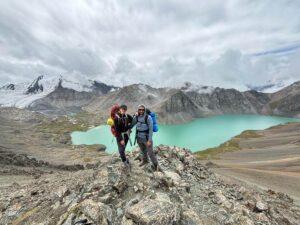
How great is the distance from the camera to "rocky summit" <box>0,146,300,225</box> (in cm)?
1560

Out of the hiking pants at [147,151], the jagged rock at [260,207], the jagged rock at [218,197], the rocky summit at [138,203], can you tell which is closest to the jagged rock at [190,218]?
the rocky summit at [138,203]

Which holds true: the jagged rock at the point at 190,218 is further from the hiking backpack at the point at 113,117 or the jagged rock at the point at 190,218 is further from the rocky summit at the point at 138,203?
the hiking backpack at the point at 113,117

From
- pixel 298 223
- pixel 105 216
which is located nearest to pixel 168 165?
pixel 105 216

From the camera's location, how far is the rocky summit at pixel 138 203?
51.2 ft

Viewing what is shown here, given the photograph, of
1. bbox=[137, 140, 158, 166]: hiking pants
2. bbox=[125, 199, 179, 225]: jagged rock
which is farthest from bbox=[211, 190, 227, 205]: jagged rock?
bbox=[125, 199, 179, 225]: jagged rock

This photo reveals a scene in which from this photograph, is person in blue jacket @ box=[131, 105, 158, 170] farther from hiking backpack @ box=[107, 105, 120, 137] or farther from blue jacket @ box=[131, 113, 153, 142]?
hiking backpack @ box=[107, 105, 120, 137]

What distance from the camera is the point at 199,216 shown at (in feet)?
55.0

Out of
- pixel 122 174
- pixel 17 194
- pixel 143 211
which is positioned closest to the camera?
pixel 143 211

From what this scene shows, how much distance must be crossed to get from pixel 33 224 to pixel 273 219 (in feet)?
42.8

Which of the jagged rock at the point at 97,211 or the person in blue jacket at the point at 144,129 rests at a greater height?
the person in blue jacket at the point at 144,129

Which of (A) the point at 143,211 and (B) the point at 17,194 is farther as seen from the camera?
(B) the point at 17,194

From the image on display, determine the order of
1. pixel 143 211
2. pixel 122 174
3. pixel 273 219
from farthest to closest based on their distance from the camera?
1. pixel 273 219
2. pixel 122 174
3. pixel 143 211

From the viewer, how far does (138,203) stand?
1593cm

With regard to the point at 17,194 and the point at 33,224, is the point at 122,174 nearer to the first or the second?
the point at 33,224
